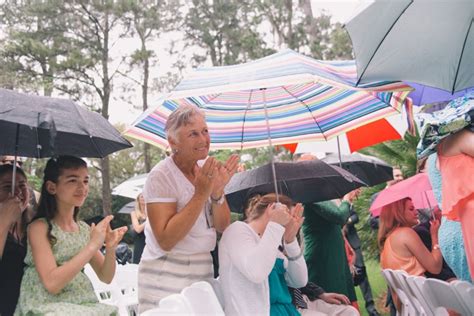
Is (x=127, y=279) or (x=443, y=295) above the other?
(x=443, y=295)

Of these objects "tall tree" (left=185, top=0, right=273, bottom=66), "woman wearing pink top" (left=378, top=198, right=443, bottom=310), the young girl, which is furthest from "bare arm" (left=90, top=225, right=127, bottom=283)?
"tall tree" (left=185, top=0, right=273, bottom=66)

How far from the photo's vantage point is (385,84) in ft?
10.3

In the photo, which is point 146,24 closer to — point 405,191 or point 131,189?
point 131,189

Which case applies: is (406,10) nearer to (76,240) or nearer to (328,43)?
(76,240)

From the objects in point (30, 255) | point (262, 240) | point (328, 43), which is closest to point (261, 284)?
point (262, 240)

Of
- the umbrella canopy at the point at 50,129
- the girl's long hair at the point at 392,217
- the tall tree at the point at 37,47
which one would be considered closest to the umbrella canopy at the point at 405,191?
the girl's long hair at the point at 392,217

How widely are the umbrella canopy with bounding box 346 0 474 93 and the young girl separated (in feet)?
4.93

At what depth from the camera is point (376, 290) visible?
834 cm

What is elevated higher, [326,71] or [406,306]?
[326,71]

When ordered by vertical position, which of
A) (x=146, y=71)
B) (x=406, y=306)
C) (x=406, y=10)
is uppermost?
(x=146, y=71)

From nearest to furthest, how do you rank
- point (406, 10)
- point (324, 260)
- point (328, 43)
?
1. point (406, 10)
2. point (324, 260)
3. point (328, 43)

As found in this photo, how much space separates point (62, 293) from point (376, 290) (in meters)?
6.60

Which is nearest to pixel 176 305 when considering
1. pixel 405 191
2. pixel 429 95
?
pixel 405 191

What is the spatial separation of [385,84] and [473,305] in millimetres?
1222
